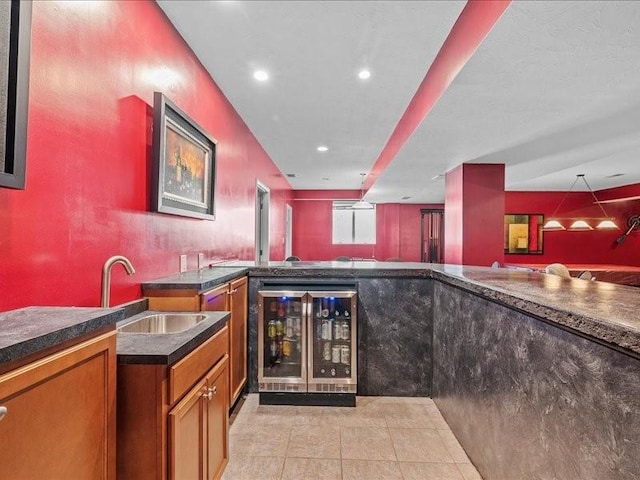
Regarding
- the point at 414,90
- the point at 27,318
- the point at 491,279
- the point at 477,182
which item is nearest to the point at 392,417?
the point at 491,279

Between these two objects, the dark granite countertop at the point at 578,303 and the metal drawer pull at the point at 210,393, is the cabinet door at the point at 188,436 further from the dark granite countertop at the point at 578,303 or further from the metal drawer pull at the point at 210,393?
the dark granite countertop at the point at 578,303

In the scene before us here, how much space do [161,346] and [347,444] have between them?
1517mm

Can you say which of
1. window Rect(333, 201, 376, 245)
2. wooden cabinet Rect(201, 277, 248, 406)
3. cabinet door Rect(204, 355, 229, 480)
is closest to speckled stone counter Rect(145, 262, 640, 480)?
wooden cabinet Rect(201, 277, 248, 406)

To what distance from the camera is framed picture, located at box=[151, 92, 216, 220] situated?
6.51 feet

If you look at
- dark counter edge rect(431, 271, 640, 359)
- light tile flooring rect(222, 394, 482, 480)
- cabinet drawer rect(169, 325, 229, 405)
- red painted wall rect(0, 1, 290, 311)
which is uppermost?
red painted wall rect(0, 1, 290, 311)

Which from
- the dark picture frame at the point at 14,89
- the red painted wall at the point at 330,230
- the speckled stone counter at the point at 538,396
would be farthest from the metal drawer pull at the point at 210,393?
the red painted wall at the point at 330,230

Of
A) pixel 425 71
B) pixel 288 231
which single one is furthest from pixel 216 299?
pixel 288 231

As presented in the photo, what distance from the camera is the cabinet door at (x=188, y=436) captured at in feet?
3.69

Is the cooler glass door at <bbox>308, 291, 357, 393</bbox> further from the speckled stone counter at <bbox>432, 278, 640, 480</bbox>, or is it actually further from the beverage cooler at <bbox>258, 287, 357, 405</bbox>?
the speckled stone counter at <bbox>432, 278, 640, 480</bbox>

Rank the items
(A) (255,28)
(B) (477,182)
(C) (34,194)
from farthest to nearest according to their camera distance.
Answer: (B) (477,182) → (A) (255,28) → (C) (34,194)

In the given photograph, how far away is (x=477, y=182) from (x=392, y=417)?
11.3 feet

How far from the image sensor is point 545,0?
5.12 feet

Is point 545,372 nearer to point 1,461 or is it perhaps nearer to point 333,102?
point 1,461

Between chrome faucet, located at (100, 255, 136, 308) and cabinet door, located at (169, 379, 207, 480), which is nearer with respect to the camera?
cabinet door, located at (169, 379, 207, 480)
